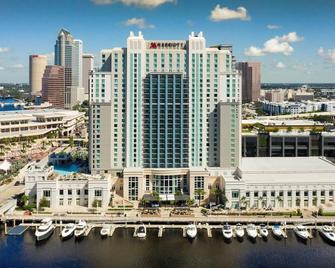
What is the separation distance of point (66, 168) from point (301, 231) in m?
47.1

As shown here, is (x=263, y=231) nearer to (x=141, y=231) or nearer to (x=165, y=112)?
(x=141, y=231)

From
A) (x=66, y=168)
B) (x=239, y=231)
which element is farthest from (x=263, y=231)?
(x=66, y=168)

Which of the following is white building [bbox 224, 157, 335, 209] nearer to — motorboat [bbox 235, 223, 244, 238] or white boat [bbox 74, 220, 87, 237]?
motorboat [bbox 235, 223, 244, 238]

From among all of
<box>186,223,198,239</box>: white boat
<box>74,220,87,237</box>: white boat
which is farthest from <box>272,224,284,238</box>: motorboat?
<box>74,220,87,237</box>: white boat

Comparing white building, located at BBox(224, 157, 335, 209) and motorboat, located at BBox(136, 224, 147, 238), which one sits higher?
white building, located at BBox(224, 157, 335, 209)

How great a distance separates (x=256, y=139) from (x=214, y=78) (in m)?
28.0

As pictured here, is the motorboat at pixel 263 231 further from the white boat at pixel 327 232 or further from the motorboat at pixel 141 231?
the motorboat at pixel 141 231

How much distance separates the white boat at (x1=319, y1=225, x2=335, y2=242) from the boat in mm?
9028

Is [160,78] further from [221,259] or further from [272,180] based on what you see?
[221,259]

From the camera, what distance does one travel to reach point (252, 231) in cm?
6525

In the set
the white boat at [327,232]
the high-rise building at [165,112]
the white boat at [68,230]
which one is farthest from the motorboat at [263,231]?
the white boat at [68,230]

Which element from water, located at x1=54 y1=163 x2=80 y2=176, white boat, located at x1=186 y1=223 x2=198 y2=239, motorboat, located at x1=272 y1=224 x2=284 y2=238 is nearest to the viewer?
white boat, located at x1=186 y1=223 x2=198 y2=239

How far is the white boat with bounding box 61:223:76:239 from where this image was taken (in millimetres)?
64688

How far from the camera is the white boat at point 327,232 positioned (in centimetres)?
6362
